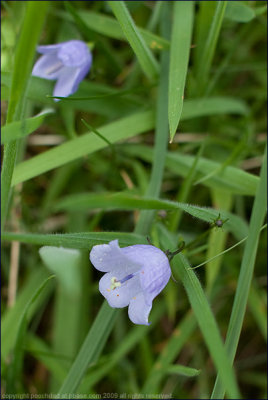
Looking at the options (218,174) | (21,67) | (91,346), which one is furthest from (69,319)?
(21,67)

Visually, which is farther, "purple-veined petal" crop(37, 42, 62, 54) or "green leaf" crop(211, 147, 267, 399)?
"purple-veined petal" crop(37, 42, 62, 54)

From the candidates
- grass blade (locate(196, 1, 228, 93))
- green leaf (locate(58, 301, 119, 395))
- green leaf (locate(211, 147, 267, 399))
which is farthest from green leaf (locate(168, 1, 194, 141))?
green leaf (locate(58, 301, 119, 395))

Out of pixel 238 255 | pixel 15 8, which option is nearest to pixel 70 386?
pixel 238 255

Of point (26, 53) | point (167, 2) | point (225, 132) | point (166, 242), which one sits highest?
point (167, 2)

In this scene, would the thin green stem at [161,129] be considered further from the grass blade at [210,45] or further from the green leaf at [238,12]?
the green leaf at [238,12]

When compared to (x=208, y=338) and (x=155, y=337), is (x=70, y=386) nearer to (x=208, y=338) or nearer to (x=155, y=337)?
(x=208, y=338)

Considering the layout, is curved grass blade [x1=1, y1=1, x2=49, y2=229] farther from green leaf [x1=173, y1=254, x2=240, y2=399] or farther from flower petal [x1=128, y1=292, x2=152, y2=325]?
green leaf [x1=173, y1=254, x2=240, y2=399]

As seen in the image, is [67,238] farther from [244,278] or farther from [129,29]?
[129,29]

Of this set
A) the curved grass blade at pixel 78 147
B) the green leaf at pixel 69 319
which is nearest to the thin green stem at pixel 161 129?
the curved grass blade at pixel 78 147
